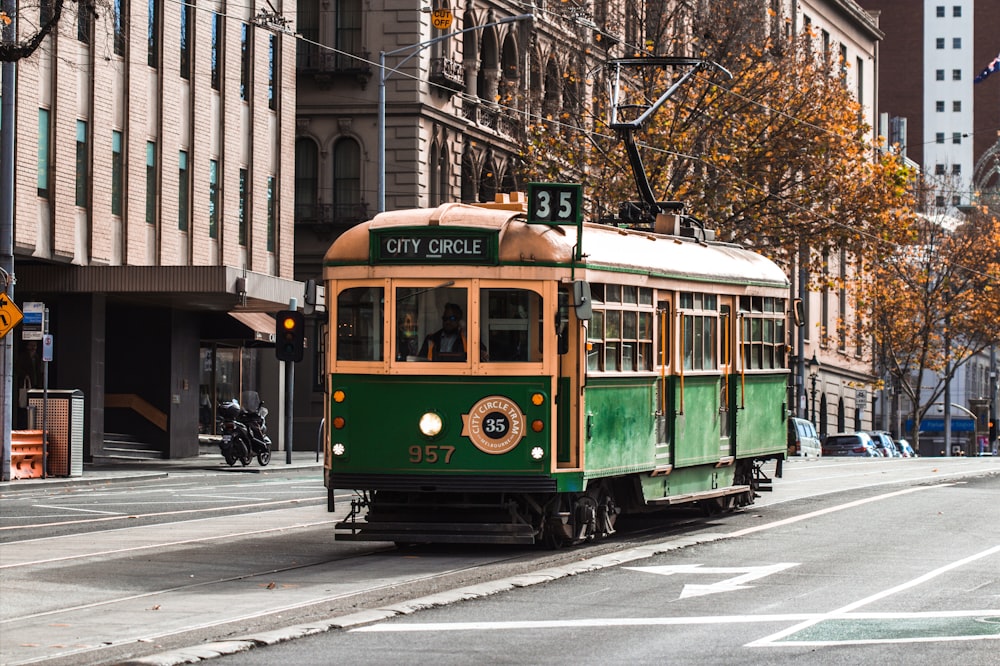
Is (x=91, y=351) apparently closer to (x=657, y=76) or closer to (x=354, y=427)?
(x=657, y=76)

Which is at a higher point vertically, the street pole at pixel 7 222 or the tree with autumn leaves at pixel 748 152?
the tree with autumn leaves at pixel 748 152

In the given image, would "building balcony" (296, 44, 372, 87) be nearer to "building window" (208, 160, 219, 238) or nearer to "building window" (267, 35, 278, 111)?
"building window" (267, 35, 278, 111)

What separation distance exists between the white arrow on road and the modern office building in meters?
20.8

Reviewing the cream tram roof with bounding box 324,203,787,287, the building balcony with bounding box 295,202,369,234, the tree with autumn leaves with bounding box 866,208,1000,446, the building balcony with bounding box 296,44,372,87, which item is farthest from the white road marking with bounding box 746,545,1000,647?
the tree with autumn leaves with bounding box 866,208,1000,446

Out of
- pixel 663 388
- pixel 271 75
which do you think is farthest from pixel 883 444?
pixel 663 388

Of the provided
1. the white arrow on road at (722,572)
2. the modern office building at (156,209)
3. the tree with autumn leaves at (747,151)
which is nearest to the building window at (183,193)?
the modern office building at (156,209)

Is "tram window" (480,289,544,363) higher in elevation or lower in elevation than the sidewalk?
higher

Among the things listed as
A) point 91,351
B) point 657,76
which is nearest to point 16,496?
point 91,351

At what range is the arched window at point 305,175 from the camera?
50219mm

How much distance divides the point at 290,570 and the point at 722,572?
3606mm

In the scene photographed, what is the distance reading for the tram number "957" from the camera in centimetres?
1591

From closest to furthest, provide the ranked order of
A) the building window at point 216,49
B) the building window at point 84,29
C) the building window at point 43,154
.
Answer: the building window at point 43,154
the building window at point 84,29
the building window at point 216,49

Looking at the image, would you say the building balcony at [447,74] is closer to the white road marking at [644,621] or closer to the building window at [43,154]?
the building window at [43,154]

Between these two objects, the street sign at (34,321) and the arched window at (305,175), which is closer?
the street sign at (34,321)
